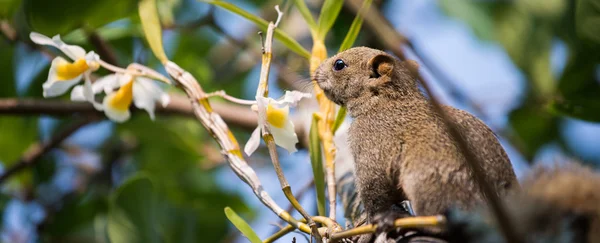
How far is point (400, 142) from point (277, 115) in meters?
0.39

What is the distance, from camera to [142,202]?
303 cm

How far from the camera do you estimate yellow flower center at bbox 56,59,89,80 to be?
7.84ft

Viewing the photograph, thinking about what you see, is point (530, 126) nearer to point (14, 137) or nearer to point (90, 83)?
point (90, 83)

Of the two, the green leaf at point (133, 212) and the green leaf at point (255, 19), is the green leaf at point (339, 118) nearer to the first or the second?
the green leaf at point (255, 19)

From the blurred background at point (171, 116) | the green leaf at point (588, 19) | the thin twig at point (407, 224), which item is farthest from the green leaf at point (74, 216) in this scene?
the green leaf at point (588, 19)

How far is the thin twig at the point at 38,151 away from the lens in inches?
142

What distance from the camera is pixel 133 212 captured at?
300 centimetres

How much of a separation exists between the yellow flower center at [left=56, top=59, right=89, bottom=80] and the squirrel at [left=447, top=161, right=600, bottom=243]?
1.39m

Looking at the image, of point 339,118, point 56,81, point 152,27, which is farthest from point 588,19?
point 56,81

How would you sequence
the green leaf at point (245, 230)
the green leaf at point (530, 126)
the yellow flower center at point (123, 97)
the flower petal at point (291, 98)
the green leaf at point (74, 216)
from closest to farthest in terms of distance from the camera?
the green leaf at point (245, 230), the flower petal at point (291, 98), the yellow flower center at point (123, 97), the green leaf at point (74, 216), the green leaf at point (530, 126)

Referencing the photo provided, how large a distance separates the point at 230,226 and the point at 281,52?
65.5 inches

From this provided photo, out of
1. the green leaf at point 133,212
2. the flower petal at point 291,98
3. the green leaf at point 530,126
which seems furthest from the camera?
the green leaf at point 530,126

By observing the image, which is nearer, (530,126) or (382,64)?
(382,64)

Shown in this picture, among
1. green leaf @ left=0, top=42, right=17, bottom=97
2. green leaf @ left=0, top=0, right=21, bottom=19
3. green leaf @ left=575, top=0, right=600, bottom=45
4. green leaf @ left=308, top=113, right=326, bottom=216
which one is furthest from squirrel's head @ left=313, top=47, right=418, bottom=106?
green leaf @ left=0, top=42, right=17, bottom=97
